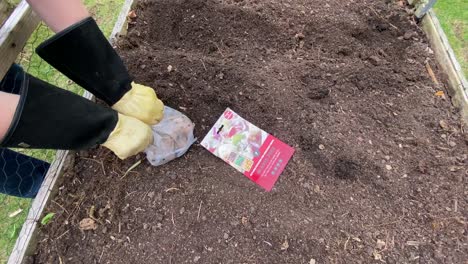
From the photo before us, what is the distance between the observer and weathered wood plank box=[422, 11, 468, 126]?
5.56 ft

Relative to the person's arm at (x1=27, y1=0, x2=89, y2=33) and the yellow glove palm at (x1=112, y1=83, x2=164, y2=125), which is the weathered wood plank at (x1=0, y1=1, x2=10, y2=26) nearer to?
the person's arm at (x1=27, y1=0, x2=89, y2=33)

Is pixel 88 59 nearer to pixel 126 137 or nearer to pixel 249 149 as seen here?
pixel 126 137

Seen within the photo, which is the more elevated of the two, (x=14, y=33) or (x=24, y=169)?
(x=14, y=33)

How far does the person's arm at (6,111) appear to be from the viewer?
3.27 feet

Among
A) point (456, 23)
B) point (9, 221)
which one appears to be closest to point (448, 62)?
point (456, 23)

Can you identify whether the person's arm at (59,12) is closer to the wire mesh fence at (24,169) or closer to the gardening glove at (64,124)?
the gardening glove at (64,124)

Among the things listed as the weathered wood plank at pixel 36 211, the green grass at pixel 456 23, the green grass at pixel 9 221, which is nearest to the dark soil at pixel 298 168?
the weathered wood plank at pixel 36 211

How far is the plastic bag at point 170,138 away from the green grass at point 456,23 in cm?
158

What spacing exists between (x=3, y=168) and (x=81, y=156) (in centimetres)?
35

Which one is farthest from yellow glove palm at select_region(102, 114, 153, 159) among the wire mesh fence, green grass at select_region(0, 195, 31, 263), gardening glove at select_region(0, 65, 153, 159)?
green grass at select_region(0, 195, 31, 263)

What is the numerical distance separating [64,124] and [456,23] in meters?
2.24

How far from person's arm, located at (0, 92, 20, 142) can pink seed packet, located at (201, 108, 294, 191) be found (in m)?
0.80

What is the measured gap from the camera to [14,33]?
135 cm

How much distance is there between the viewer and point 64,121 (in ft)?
3.71
